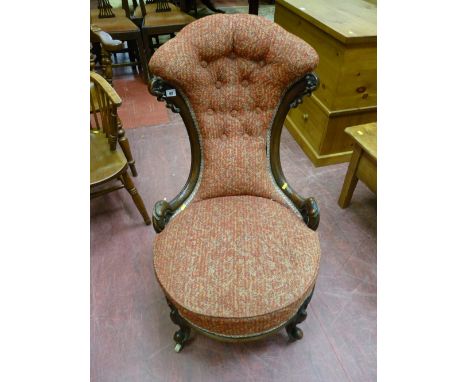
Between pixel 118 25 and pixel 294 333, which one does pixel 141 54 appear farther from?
pixel 294 333

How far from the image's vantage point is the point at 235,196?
134 centimetres

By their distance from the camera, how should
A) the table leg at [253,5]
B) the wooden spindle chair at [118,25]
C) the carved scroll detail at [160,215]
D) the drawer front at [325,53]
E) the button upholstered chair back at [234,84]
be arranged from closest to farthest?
the button upholstered chair back at [234,84], the carved scroll detail at [160,215], the drawer front at [325,53], the wooden spindle chair at [118,25], the table leg at [253,5]

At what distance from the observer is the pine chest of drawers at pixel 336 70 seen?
182cm

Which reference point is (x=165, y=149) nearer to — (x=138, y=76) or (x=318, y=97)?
(x=318, y=97)

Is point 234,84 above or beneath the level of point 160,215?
above

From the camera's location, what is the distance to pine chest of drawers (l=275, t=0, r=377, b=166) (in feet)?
5.96

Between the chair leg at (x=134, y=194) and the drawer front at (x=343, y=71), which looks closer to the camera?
the chair leg at (x=134, y=194)

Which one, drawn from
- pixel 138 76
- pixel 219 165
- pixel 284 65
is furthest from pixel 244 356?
pixel 138 76

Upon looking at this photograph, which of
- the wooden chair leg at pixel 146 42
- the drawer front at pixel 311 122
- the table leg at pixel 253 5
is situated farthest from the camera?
the table leg at pixel 253 5

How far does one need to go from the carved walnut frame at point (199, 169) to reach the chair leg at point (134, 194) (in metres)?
0.48

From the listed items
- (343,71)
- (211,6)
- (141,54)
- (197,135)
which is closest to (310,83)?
(197,135)

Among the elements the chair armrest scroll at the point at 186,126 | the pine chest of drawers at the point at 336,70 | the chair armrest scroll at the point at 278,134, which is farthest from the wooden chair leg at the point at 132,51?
the chair armrest scroll at the point at 278,134

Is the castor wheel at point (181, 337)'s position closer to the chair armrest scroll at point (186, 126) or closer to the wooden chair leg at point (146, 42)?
the chair armrest scroll at point (186, 126)

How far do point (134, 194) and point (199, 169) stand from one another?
575 millimetres
